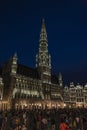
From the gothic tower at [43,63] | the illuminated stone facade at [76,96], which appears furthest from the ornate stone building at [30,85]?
the illuminated stone facade at [76,96]

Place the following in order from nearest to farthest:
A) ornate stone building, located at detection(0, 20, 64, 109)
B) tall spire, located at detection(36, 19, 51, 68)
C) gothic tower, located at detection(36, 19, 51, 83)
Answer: ornate stone building, located at detection(0, 20, 64, 109) < gothic tower, located at detection(36, 19, 51, 83) < tall spire, located at detection(36, 19, 51, 68)

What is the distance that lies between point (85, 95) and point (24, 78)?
51.0 meters

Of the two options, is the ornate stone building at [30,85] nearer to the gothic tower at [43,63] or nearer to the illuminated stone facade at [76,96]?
the gothic tower at [43,63]

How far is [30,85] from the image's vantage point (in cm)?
8319

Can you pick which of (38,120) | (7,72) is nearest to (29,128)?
(38,120)

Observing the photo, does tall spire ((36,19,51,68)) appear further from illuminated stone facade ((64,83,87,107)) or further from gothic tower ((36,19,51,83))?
illuminated stone facade ((64,83,87,107))

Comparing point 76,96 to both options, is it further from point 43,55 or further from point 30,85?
point 30,85

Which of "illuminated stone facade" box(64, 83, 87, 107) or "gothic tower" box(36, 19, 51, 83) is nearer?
"gothic tower" box(36, 19, 51, 83)

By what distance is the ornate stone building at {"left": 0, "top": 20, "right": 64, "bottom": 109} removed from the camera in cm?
7319

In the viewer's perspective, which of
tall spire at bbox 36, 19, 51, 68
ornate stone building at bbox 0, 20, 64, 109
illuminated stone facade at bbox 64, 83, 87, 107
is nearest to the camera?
ornate stone building at bbox 0, 20, 64, 109

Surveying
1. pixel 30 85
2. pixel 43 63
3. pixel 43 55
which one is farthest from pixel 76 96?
pixel 30 85

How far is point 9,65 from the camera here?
3120 inches

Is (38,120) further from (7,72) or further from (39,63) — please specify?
(39,63)

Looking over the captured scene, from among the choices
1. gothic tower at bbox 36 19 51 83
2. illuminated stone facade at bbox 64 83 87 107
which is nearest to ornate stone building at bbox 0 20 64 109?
gothic tower at bbox 36 19 51 83
